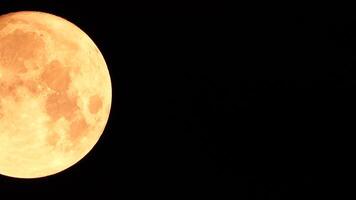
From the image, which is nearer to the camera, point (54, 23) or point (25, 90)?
point (25, 90)

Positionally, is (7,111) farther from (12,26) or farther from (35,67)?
(12,26)

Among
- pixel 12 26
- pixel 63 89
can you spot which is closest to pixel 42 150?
pixel 63 89

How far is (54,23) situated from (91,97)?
95cm

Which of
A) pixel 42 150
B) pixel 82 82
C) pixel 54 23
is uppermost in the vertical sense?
pixel 54 23

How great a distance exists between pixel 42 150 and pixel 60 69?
94 centimetres

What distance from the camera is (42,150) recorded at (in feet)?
18.6

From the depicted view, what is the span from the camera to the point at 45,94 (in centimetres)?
532

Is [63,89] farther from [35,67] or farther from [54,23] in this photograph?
[54,23]

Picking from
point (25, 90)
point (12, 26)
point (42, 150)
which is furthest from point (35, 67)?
point (42, 150)

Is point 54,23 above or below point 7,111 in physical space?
above

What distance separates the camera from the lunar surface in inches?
207

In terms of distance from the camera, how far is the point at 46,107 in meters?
5.37

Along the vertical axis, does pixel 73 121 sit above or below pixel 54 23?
below

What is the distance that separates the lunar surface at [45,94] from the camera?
5.27 meters
